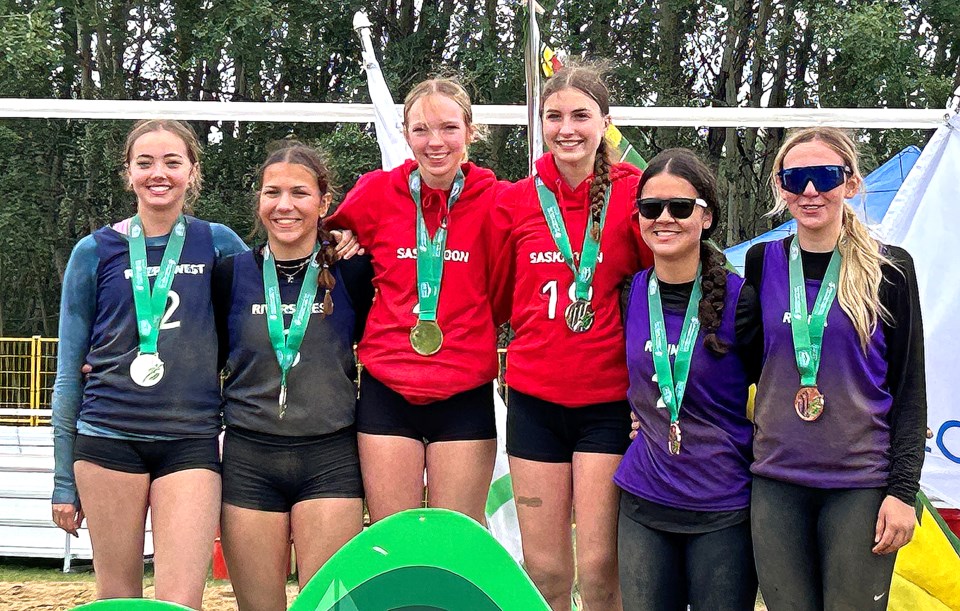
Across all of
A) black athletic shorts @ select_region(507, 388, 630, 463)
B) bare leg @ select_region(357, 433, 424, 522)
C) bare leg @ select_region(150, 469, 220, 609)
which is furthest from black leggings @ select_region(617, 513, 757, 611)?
bare leg @ select_region(150, 469, 220, 609)

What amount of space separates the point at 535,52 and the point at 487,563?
11.5 feet

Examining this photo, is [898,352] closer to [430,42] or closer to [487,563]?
[487,563]

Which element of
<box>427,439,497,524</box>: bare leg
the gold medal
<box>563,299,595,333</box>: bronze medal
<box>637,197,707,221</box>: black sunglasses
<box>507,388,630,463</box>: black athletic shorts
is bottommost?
<box>427,439,497,524</box>: bare leg

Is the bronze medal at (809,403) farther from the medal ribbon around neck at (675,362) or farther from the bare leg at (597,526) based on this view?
the bare leg at (597,526)

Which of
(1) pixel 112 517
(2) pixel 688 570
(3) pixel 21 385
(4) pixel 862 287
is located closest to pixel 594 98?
(4) pixel 862 287

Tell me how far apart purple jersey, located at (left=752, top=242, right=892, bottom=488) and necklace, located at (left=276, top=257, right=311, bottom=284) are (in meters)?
1.52

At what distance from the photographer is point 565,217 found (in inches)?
130

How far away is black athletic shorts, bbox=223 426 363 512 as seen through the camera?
3162 millimetres

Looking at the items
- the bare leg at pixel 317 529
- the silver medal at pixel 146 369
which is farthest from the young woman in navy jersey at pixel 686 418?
the silver medal at pixel 146 369

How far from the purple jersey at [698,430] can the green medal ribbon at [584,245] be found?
0.77 ft

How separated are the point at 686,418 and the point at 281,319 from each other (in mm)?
1306

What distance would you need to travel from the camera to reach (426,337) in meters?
3.26

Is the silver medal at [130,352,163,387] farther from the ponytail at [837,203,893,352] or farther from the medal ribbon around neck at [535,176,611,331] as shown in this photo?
the ponytail at [837,203,893,352]

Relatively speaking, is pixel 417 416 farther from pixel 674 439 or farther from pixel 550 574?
pixel 674 439
